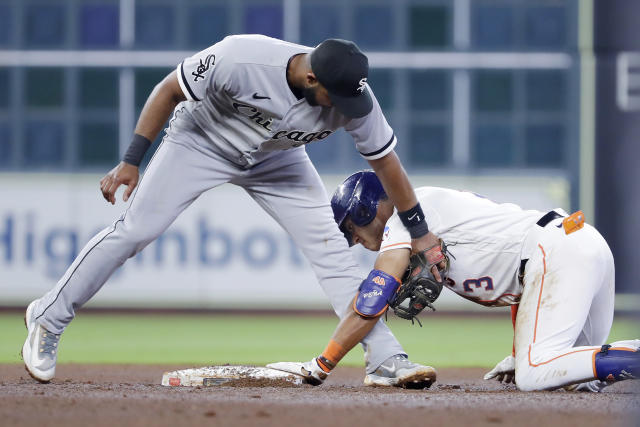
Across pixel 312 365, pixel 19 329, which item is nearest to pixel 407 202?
pixel 312 365

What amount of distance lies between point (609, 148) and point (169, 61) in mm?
5445

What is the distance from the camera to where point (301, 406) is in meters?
3.66

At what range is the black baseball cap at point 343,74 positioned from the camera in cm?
400

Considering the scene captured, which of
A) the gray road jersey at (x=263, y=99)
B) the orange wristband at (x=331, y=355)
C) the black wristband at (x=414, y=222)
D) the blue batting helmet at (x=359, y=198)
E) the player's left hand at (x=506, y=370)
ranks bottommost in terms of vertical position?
the player's left hand at (x=506, y=370)

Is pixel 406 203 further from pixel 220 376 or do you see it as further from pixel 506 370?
pixel 220 376

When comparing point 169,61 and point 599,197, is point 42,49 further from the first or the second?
point 599,197

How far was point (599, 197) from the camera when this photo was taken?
38.9ft

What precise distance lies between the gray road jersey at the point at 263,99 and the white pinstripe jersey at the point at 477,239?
39cm

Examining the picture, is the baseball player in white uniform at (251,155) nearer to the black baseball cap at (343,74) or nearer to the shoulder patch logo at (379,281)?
the black baseball cap at (343,74)

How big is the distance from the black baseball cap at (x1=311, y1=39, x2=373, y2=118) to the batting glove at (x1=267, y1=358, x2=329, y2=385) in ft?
3.78

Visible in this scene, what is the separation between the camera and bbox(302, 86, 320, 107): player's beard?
414 cm

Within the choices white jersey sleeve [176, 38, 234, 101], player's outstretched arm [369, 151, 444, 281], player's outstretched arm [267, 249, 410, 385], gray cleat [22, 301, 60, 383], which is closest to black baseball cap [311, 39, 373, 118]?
player's outstretched arm [369, 151, 444, 281]

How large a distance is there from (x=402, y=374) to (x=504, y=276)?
0.62 metres

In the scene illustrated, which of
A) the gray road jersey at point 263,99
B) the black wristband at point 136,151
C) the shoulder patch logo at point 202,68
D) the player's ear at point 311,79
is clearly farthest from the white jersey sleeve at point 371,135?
the black wristband at point 136,151
